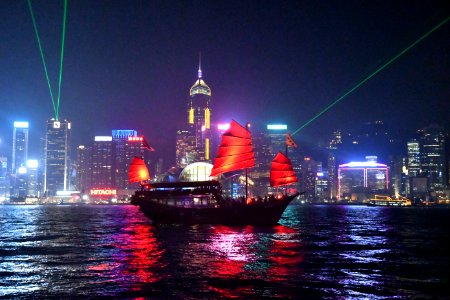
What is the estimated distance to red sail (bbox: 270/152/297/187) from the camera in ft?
250

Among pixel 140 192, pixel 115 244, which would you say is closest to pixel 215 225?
pixel 140 192

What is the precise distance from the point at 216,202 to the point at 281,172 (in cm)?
1544

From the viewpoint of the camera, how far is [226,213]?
64.4 m

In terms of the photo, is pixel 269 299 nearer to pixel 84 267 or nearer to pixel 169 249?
pixel 84 267

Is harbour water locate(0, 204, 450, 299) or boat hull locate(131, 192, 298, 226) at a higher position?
boat hull locate(131, 192, 298, 226)

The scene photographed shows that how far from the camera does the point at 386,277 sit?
2366 cm

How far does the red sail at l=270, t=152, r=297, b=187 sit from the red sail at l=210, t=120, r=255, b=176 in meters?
6.27

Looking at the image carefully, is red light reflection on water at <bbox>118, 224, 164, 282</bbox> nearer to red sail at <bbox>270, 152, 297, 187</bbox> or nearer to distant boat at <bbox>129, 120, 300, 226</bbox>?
distant boat at <bbox>129, 120, 300, 226</bbox>

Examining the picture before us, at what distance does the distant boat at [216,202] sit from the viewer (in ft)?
212

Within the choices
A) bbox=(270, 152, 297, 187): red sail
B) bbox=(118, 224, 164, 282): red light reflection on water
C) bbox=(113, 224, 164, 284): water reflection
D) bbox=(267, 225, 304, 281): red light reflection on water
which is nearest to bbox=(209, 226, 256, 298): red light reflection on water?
bbox=(267, 225, 304, 281): red light reflection on water

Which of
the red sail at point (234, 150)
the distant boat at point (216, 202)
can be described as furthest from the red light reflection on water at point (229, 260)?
the red sail at point (234, 150)

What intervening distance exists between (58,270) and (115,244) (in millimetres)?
13946

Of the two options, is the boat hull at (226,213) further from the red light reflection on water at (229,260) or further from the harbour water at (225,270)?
the harbour water at (225,270)

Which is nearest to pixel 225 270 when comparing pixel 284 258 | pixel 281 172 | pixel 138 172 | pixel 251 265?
pixel 251 265
